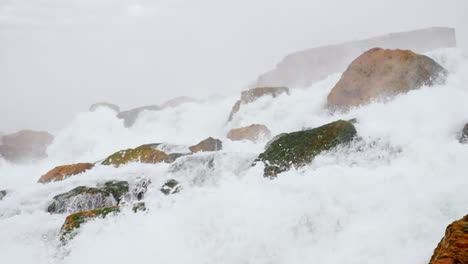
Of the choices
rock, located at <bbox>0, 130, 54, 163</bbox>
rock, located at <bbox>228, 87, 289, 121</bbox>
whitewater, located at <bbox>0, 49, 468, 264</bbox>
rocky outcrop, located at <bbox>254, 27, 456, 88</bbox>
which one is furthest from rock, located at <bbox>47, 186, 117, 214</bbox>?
rocky outcrop, located at <bbox>254, 27, 456, 88</bbox>

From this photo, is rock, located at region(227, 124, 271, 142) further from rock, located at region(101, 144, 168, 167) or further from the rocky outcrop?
the rocky outcrop

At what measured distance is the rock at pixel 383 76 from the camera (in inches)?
476

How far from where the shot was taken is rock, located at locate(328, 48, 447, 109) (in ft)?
39.7

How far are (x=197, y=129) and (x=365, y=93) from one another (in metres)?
16.2

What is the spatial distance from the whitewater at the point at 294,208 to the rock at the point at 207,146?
3.40 meters

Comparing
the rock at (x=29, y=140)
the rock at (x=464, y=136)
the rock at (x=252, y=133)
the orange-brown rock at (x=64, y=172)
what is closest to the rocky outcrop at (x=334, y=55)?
the rock at (x=29, y=140)

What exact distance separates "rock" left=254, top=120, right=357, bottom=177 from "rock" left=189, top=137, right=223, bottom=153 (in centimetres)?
513

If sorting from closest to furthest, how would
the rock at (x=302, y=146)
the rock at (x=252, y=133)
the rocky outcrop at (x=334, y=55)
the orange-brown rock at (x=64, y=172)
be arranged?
1. the rock at (x=302, y=146)
2. the orange-brown rock at (x=64, y=172)
3. the rock at (x=252, y=133)
4. the rocky outcrop at (x=334, y=55)

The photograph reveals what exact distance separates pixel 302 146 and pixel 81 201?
5848mm

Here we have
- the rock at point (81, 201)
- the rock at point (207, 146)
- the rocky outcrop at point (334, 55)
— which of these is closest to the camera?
the rock at point (81, 201)

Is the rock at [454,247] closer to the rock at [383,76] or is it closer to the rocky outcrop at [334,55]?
the rock at [383,76]

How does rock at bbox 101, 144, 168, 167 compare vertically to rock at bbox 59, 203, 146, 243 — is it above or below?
above

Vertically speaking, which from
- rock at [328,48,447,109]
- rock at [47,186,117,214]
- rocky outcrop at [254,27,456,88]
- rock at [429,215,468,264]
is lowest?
rock at [429,215,468,264]

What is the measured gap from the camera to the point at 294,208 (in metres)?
5.60
